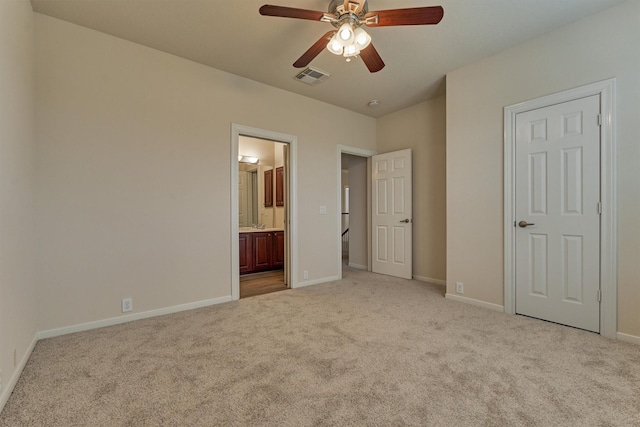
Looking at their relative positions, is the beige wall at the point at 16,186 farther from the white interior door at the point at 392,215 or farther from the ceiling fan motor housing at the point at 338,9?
the white interior door at the point at 392,215

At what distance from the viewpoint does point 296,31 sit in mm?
2650

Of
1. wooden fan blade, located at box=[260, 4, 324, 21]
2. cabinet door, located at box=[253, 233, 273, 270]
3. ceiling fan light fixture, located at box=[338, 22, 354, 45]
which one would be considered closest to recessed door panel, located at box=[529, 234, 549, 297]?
ceiling fan light fixture, located at box=[338, 22, 354, 45]

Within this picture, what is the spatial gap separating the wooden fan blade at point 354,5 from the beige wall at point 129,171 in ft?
6.33

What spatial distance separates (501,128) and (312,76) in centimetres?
219

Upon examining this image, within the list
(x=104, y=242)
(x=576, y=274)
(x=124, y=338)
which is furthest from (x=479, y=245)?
(x=104, y=242)

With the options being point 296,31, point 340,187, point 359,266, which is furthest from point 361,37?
point 359,266

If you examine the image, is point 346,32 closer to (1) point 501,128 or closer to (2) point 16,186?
(1) point 501,128

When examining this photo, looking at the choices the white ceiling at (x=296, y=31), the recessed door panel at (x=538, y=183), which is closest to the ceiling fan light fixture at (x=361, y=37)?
the white ceiling at (x=296, y=31)

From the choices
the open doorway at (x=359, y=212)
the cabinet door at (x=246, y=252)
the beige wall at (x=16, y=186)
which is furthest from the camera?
the open doorway at (x=359, y=212)

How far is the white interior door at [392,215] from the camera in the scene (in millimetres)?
4516

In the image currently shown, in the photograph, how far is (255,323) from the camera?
2.71m

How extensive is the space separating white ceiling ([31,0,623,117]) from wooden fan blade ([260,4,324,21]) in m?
0.40

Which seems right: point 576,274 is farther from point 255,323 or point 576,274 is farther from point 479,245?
point 255,323

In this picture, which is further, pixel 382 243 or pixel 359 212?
pixel 359 212
